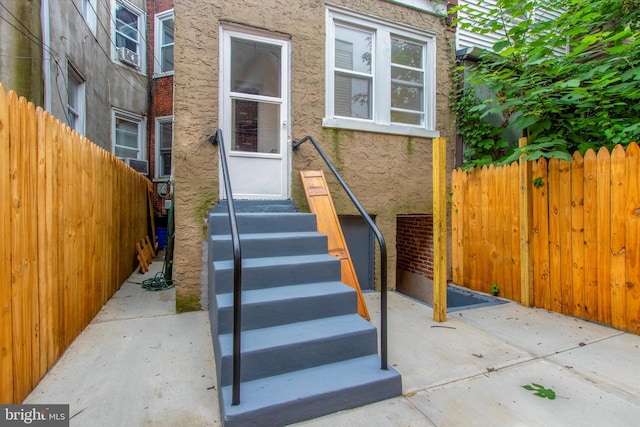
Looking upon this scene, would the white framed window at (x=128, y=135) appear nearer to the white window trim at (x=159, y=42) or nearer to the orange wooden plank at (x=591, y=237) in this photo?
the white window trim at (x=159, y=42)

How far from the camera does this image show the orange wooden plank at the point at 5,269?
1.82 metres

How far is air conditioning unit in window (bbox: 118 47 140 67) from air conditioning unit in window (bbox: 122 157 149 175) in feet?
8.42

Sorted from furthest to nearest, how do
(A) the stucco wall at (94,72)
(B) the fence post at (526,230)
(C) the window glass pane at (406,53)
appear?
(A) the stucco wall at (94,72) < (C) the window glass pane at (406,53) < (B) the fence post at (526,230)

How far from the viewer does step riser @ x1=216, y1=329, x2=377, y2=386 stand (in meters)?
2.11

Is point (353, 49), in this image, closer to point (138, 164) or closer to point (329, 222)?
point (329, 222)

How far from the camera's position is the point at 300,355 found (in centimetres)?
226

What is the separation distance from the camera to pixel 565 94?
375 centimetres

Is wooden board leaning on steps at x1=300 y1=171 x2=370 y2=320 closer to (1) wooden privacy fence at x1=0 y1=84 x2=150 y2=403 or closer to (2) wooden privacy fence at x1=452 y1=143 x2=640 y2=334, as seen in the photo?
(2) wooden privacy fence at x1=452 y1=143 x2=640 y2=334

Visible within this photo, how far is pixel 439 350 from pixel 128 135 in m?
9.40

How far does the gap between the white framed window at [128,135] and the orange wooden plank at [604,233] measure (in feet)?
31.7

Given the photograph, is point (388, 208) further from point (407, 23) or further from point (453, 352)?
point (407, 23)

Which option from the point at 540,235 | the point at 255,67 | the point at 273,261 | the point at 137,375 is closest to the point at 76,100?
the point at 255,67

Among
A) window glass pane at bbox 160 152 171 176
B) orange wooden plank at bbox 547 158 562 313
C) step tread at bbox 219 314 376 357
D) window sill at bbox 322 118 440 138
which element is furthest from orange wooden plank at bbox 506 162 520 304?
window glass pane at bbox 160 152 171 176

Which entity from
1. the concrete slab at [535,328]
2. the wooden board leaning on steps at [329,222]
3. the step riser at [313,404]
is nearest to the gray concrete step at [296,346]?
the step riser at [313,404]
